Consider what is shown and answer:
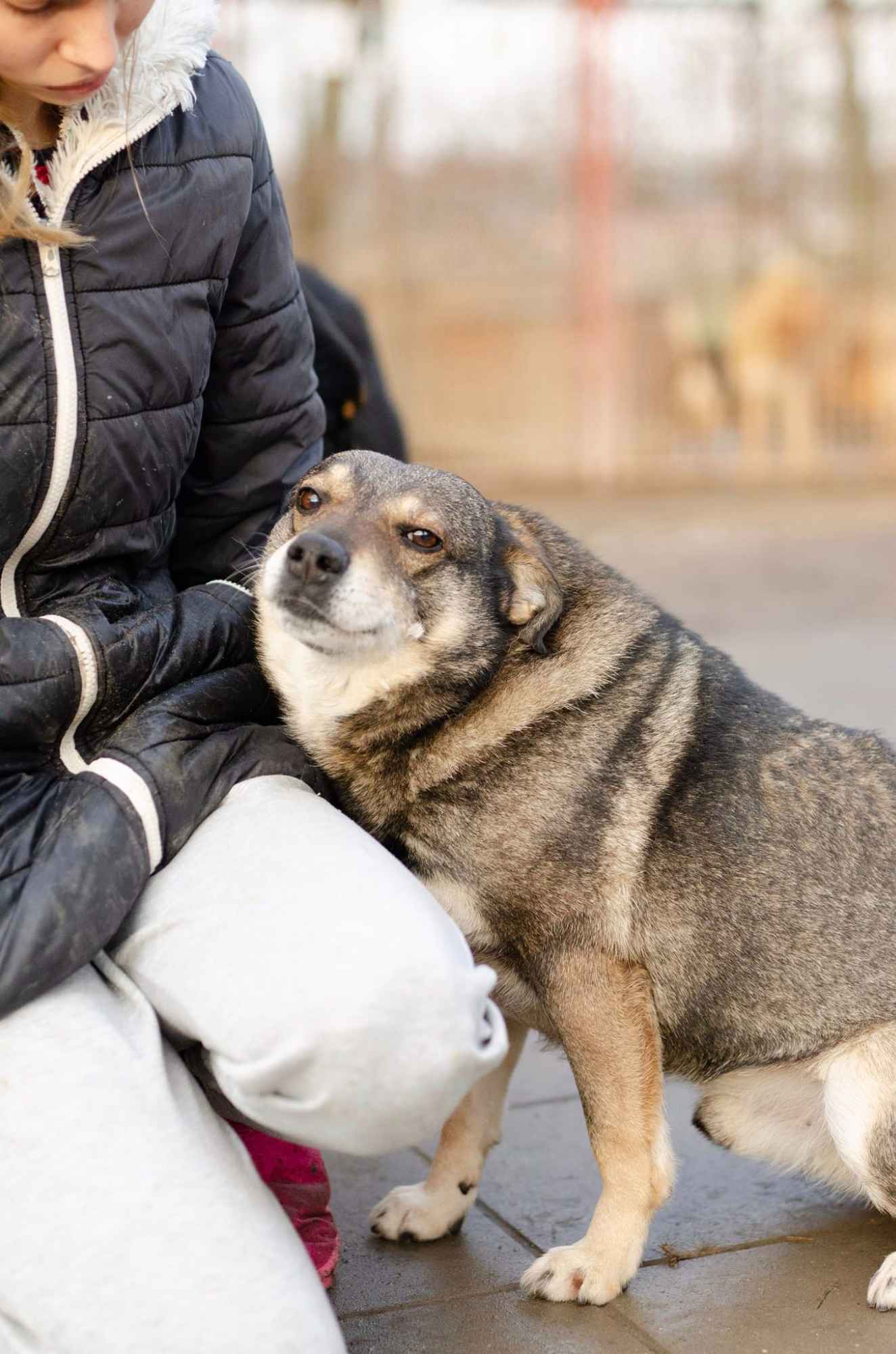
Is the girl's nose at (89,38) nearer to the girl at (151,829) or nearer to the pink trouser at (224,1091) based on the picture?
the girl at (151,829)

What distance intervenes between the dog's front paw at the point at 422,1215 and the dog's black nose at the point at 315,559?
117 cm

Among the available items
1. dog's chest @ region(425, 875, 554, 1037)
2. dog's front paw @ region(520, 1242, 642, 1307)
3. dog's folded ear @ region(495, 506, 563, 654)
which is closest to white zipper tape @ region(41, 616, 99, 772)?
dog's chest @ region(425, 875, 554, 1037)

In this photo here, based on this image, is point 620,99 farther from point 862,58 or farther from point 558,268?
point 862,58

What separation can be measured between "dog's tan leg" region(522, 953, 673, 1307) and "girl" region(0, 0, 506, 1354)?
0.38 metres

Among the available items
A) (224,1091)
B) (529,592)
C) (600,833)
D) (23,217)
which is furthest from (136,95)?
(224,1091)

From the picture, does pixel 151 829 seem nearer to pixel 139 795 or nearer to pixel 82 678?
pixel 139 795

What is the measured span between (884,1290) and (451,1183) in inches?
30.9

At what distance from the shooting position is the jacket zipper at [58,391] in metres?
2.37

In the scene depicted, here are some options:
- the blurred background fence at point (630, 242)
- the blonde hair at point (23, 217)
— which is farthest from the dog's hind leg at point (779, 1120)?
the blurred background fence at point (630, 242)

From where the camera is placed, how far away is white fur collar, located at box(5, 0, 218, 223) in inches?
95.7

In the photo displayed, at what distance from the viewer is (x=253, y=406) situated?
113 inches

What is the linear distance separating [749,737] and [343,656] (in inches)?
29.9

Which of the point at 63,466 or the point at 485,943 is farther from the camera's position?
the point at 485,943

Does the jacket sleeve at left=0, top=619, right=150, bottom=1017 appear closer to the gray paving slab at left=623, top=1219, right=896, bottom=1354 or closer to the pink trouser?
the pink trouser
